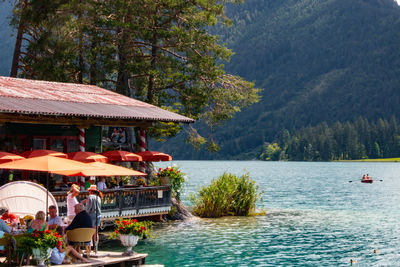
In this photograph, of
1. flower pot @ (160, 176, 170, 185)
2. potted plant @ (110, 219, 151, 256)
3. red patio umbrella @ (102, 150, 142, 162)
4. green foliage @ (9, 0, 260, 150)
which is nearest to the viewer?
potted plant @ (110, 219, 151, 256)

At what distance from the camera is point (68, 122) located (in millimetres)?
26797

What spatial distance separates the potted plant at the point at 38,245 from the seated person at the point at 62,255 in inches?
14.9

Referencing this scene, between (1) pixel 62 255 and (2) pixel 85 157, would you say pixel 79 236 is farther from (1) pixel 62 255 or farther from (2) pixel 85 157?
(2) pixel 85 157

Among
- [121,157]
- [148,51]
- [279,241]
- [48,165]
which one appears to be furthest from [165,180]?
[148,51]

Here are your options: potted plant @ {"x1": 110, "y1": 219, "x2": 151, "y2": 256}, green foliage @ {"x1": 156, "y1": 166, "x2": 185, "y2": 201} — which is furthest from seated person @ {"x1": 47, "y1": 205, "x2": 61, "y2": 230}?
green foliage @ {"x1": 156, "y1": 166, "x2": 185, "y2": 201}

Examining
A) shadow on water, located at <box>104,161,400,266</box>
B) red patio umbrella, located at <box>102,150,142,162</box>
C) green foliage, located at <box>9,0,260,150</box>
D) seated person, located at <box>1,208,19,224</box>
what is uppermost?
green foliage, located at <box>9,0,260,150</box>

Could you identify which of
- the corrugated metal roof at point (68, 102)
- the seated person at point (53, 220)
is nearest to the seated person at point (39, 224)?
the seated person at point (53, 220)

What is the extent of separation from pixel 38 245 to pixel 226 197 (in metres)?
21.8

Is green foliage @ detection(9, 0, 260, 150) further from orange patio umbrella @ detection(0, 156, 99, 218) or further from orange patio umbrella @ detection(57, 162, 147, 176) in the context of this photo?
orange patio umbrella @ detection(0, 156, 99, 218)

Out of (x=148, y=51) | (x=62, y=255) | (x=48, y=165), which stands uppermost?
(x=148, y=51)

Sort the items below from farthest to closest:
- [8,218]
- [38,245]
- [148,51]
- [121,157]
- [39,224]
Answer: [148,51]
[121,157]
[8,218]
[39,224]
[38,245]

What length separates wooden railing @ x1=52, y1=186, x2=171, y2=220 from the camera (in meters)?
23.9

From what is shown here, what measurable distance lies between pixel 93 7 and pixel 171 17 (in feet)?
16.6

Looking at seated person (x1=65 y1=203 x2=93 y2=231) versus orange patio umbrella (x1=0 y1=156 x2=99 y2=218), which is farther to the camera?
orange patio umbrella (x1=0 y1=156 x2=99 y2=218)
